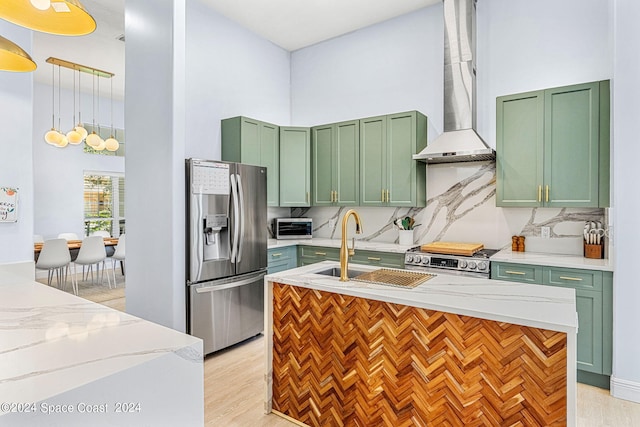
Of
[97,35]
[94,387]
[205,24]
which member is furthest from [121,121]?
[94,387]

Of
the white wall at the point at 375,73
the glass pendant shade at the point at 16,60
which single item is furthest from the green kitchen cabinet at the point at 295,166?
the glass pendant shade at the point at 16,60

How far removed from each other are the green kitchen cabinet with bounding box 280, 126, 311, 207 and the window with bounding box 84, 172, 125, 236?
5.09m

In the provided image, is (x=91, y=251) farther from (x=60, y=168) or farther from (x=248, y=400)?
(x=248, y=400)

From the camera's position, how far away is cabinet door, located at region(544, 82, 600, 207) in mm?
2842

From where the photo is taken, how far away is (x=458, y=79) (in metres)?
3.62

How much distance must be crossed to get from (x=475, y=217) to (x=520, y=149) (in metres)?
0.84

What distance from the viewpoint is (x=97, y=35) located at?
4.58 metres

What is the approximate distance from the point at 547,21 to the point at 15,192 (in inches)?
177

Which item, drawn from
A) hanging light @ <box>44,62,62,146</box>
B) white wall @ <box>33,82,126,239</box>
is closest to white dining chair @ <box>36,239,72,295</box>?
hanging light @ <box>44,62,62,146</box>

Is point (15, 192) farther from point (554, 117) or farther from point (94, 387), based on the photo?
point (554, 117)

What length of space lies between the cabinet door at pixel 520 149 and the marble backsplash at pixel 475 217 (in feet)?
1.13

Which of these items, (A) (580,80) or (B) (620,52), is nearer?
(B) (620,52)

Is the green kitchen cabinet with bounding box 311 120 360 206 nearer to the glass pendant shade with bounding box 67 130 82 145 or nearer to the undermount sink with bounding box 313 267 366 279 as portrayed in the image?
the undermount sink with bounding box 313 267 366 279

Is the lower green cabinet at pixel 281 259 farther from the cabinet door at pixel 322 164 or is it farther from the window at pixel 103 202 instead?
the window at pixel 103 202
